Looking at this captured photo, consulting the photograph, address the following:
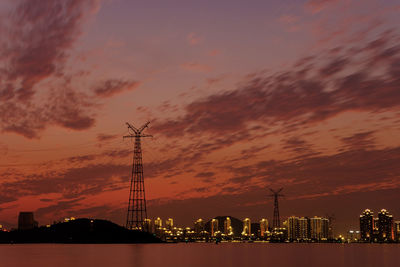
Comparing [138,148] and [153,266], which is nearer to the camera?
[153,266]

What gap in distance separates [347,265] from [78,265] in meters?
68.1

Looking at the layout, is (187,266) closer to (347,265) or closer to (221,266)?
(221,266)

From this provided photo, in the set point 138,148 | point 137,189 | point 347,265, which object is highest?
point 138,148

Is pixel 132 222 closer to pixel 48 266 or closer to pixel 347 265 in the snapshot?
pixel 48 266

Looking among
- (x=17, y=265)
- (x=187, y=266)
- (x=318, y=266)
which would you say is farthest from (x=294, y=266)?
(x=17, y=265)

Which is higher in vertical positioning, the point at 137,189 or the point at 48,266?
the point at 137,189

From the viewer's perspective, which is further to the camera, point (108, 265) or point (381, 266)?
point (381, 266)

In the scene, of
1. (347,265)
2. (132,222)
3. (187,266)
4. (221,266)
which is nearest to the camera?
(187,266)

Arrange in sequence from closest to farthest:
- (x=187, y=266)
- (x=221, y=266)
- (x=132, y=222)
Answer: (x=187, y=266), (x=221, y=266), (x=132, y=222)

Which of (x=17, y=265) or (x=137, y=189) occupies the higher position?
(x=137, y=189)

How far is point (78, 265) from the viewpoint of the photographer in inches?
4569

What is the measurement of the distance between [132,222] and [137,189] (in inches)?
521

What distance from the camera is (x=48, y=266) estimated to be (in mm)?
115562

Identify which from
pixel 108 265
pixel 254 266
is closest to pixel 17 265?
pixel 108 265
